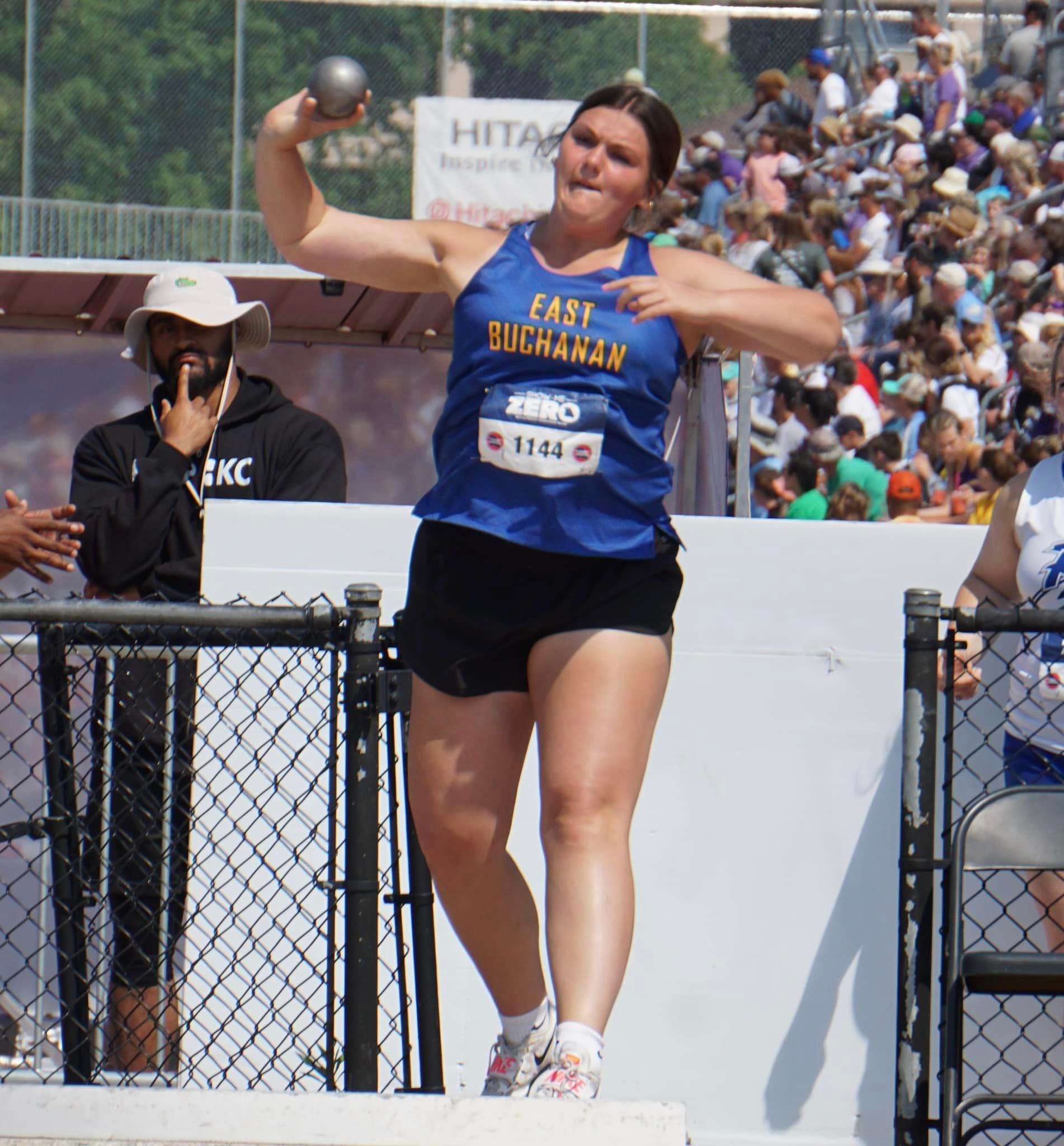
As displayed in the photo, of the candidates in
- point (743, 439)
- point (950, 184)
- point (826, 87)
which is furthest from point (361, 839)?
point (826, 87)

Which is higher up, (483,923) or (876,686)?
(876,686)

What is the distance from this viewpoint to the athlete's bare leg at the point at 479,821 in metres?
2.72

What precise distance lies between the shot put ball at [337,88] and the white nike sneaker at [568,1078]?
5.05 feet

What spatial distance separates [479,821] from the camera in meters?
2.73

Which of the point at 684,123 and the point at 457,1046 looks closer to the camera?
the point at 457,1046

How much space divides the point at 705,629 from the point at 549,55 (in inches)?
443

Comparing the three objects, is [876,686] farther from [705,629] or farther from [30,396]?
[30,396]

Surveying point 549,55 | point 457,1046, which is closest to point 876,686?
point 457,1046

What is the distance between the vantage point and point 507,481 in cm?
268

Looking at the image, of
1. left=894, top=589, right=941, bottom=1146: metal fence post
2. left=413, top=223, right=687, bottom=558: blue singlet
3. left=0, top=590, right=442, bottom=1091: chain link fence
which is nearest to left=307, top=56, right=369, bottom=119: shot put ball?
left=413, top=223, right=687, bottom=558: blue singlet

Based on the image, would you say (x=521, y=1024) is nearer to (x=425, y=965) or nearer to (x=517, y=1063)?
(x=517, y=1063)

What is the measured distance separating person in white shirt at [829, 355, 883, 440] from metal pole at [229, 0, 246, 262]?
550cm

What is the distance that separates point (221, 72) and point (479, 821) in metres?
12.6

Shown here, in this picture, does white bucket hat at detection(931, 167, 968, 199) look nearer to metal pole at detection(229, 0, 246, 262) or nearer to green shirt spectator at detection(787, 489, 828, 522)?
green shirt spectator at detection(787, 489, 828, 522)
